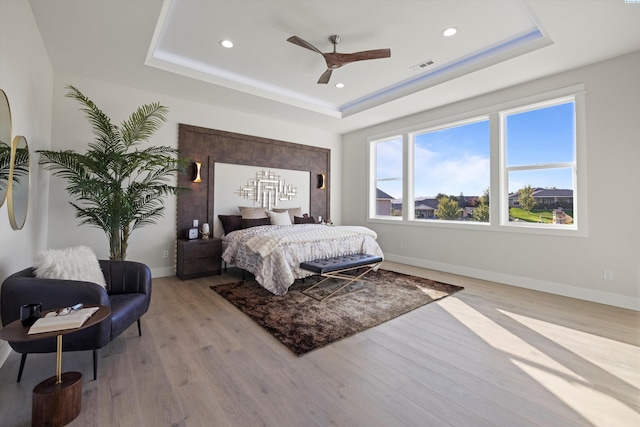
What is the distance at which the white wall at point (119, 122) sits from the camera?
365 cm

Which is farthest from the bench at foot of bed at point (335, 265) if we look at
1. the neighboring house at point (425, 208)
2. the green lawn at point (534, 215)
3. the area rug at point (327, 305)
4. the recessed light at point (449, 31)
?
the recessed light at point (449, 31)

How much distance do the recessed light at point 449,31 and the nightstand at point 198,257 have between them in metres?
4.10

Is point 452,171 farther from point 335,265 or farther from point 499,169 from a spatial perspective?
point 335,265

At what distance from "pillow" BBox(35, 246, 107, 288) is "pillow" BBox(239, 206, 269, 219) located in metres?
2.69

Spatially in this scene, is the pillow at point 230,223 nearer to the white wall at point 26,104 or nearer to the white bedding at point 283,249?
the white bedding at point 283,249

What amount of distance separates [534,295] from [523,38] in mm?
3093

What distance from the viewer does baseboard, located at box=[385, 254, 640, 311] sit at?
3.18 m

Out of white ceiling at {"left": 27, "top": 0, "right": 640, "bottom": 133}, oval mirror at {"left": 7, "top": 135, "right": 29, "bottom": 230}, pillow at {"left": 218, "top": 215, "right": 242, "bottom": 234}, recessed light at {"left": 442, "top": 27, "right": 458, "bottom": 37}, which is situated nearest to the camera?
oval mirror at {"left": 7, "top": 135, "right": 29, "bottom": 230}

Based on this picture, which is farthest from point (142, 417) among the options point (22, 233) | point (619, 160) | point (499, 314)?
point (619, 160)

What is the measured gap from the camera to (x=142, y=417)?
4.95 ft

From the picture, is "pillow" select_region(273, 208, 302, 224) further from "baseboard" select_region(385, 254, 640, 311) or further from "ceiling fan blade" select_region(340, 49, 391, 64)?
"ceiling fan blade" select_region(340, 49, 391, 64)

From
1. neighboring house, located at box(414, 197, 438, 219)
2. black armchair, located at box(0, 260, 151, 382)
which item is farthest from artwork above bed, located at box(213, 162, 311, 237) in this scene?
black armchair, located at box(0, 260, 151, 382)

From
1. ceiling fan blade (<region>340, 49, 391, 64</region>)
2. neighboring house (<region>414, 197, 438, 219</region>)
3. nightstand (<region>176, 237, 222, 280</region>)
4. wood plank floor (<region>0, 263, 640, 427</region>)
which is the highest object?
ceiling fan blade (<region>340, 49, 391, 64</region>)

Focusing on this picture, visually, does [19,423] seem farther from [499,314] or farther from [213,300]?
[499,314]
